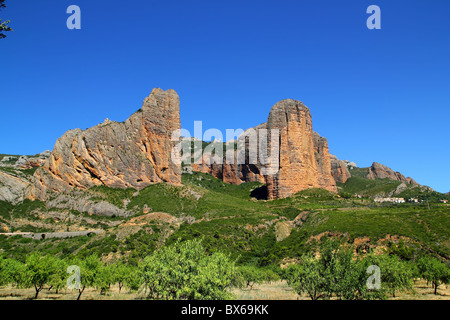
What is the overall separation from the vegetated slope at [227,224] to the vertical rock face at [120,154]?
3.64m

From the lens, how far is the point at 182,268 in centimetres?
2230

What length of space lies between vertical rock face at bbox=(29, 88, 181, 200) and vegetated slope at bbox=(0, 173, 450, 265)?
3642 millimetres

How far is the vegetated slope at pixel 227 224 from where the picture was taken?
53938 mm

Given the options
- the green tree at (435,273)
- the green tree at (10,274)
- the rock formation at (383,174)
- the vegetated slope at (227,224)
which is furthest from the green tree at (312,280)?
the rock formation at (383,174)

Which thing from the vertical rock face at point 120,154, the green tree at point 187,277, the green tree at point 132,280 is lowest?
the green tree at point 132,280

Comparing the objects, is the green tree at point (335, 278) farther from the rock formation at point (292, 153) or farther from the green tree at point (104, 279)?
the rock formation at point (292, 153)

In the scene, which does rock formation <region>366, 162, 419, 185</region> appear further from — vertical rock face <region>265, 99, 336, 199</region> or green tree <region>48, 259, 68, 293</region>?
green tree <region>48, 259, 68, 293</region>

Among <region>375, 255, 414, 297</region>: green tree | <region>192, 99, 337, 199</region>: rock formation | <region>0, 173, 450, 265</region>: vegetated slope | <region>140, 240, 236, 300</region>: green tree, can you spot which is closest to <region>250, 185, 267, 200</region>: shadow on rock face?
<region>192, 99, 337, 199</region>: rock formation

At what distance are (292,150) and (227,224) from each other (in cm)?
3980

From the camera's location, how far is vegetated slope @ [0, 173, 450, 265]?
53.9m

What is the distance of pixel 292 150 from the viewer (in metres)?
98.4

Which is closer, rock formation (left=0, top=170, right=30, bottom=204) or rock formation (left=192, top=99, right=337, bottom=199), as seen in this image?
rock formation (left=0, top=170, right=30, bottom=204)

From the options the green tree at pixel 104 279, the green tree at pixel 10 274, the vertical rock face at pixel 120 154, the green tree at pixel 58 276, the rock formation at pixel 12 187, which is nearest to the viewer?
the green tree at pixel 58 276
